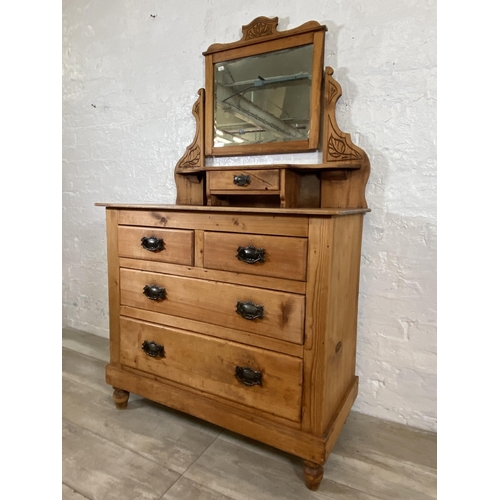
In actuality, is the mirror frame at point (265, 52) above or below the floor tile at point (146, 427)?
above

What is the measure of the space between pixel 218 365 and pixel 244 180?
2.70 feet

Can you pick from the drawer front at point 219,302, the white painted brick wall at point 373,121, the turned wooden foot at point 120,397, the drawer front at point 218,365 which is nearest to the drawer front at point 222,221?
the drawer front at point 219,302

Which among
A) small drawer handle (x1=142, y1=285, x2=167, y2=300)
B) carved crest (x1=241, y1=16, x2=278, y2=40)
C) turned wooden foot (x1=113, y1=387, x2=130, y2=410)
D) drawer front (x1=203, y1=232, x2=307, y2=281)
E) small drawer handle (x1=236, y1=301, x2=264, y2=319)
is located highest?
carved crest (x1=241, y1=16, x2=278, y2=40)

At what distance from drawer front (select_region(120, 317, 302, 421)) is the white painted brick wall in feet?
1.94

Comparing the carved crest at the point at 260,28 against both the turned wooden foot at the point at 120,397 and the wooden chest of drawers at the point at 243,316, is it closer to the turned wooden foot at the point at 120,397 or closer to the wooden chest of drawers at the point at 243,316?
the wooden chest of drawers at the point at 243,316

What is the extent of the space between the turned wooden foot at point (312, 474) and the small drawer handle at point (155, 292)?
2.86 ft

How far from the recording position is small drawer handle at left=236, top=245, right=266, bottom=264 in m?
1.32

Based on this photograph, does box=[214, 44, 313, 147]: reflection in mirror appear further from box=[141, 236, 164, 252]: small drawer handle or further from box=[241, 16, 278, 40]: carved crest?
box=[141, 236, 164, 252]: small drawer handle

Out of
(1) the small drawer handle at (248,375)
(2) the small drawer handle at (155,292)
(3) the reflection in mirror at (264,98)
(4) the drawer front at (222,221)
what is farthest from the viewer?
(3) the reflection in mirror at (264,98)

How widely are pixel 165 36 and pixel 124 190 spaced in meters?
0.99

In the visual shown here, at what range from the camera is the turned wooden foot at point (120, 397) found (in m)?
1.76

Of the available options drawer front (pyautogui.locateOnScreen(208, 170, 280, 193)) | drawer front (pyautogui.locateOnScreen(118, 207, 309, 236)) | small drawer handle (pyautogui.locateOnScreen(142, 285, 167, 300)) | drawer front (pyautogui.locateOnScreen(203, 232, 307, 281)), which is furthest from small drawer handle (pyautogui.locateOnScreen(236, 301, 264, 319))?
drawer front (pyautogui.locateOnScreen(208, 170, 280, 193))
